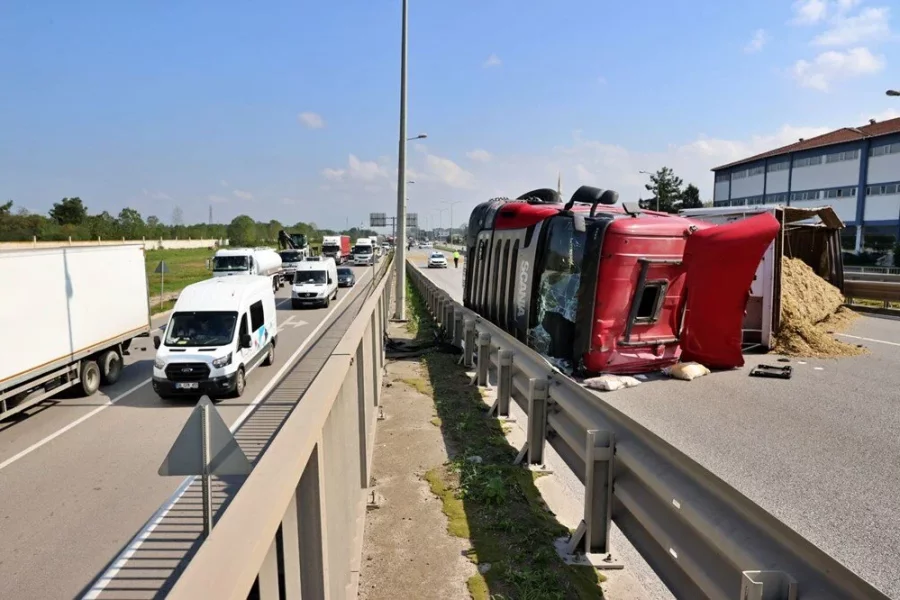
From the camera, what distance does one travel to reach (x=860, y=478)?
21.5ft

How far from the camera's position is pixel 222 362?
13086mm

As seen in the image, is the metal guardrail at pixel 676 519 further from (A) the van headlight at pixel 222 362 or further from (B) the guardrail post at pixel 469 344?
(A) the van headlight at pixel 222 362

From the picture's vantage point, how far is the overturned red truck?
387 inches

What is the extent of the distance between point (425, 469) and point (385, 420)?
196cm

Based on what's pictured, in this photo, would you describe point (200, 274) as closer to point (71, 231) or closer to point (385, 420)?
point (71, 231)

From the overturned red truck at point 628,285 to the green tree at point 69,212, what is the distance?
84580 millimetres

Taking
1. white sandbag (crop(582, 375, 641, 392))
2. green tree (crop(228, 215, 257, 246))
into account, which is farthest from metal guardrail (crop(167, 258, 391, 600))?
green tree (crop(228, 215, 257, 246))

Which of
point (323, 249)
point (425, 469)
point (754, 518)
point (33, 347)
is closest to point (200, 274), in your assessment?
point (323, 249)

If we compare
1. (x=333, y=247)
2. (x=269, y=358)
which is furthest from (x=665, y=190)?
(x=269, y=358)

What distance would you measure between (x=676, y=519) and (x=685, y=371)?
8336 millimetres

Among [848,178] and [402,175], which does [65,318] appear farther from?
[848,178]

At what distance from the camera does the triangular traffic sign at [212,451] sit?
2771mm

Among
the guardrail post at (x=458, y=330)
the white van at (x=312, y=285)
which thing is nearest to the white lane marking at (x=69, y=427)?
the guardrail post at (x=458, y=330)

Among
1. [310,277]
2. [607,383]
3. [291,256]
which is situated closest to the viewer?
[607,383]
